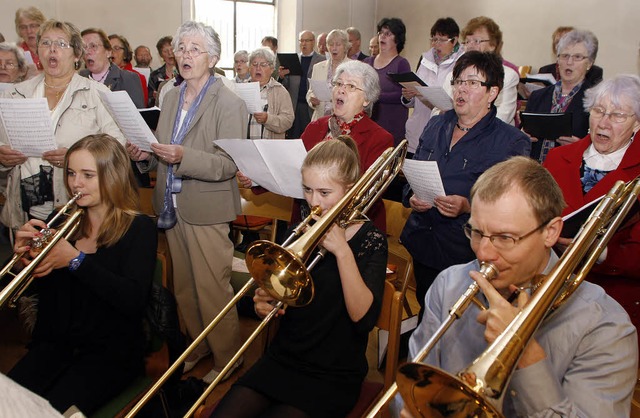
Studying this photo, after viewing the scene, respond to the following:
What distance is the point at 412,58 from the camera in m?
10.0

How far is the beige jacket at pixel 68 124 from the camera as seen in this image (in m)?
2.73

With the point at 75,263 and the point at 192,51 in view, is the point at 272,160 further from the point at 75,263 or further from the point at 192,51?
the point at 75,263

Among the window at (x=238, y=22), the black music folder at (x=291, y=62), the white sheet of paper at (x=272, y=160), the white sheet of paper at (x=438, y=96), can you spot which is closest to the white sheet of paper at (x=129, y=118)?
the white sheet of paper at (x=272, y=160)

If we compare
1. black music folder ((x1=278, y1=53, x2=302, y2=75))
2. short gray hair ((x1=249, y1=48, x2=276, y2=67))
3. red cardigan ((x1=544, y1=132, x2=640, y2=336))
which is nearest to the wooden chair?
red cardigan ((x1=544, y1=132, x2=640, y2=336))

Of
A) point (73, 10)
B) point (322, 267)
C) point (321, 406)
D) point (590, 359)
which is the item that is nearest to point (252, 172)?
point (322, 267)

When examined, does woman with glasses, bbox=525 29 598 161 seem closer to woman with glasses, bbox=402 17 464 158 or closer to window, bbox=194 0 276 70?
woman with glasses, bbox=402 17 464 158

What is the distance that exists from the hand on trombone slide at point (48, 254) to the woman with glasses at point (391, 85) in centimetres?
298

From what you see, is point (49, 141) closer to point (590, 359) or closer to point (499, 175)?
point (499, 175)

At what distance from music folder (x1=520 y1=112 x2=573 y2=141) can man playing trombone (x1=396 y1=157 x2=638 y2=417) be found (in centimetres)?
178

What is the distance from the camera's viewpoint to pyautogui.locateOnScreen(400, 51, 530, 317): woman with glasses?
89.6 inches

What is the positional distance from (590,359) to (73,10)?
883 centimetres

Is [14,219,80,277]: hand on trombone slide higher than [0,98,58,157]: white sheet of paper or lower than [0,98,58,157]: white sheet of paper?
lower

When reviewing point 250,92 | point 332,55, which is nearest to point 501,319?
point 250,92

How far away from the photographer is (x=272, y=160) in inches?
93.0
